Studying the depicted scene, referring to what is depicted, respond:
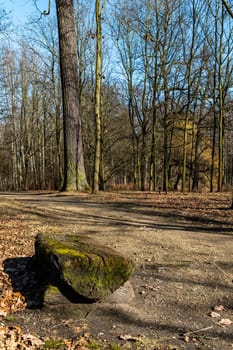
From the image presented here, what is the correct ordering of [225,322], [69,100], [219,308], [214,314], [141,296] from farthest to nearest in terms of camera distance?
[69,100]
[141,296]
[219,308]
[214,314]
[225,322]

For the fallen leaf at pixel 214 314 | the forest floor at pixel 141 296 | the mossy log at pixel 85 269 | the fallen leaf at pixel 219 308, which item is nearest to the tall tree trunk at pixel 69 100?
the forest floor at pixel 141 296

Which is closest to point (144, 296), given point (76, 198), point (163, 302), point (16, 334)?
point (163, 302)

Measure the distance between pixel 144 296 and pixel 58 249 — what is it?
3.97ft

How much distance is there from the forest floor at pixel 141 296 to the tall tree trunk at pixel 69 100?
5.10 meters

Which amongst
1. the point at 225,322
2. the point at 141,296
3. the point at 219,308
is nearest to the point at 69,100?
the point at 141,296

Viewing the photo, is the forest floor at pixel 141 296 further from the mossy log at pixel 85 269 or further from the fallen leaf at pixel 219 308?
the mossy log at pixel 85 269

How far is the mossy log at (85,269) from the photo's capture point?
12.1ft

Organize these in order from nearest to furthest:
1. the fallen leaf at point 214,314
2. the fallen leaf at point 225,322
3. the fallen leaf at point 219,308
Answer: the fallen leaf at point 225,322 → the fallen leaf at point 214,314 → the fallen leaf at point 219,308

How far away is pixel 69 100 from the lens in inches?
532

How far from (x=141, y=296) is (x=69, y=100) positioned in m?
10.6

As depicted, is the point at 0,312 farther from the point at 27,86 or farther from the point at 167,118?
the point at 27,86

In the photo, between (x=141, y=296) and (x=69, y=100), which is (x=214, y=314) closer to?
(x=141, y=296)

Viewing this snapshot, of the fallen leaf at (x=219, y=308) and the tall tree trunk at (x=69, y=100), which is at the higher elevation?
the tall tree trunk at (x=69, y=100)

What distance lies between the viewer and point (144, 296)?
4.13m
